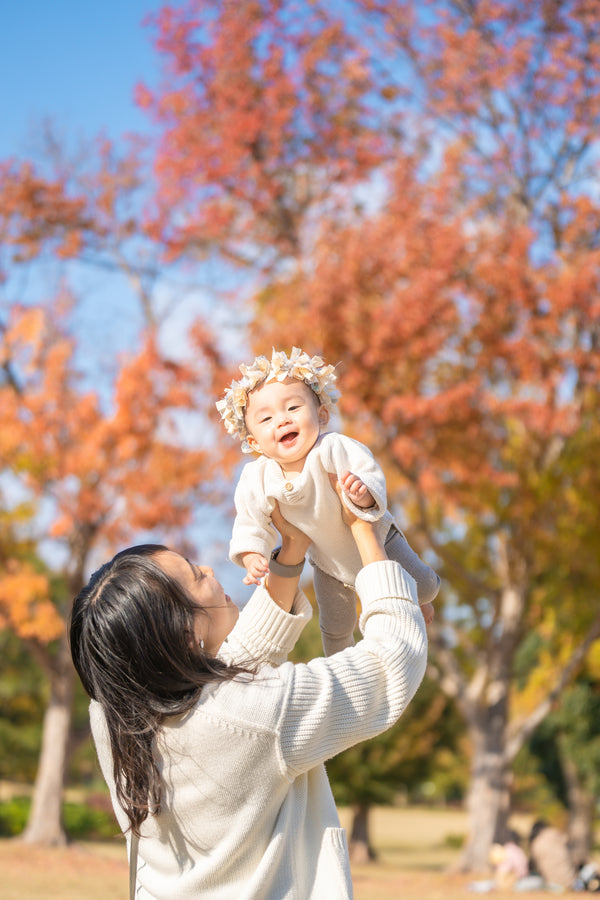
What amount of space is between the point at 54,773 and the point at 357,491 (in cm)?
1464

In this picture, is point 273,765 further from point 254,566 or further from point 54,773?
point 54,773

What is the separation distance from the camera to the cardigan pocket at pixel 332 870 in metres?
1.82

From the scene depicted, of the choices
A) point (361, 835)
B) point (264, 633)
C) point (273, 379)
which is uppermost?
point (273, 379)

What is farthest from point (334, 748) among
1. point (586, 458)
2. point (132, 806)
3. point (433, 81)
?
point (433, 81)

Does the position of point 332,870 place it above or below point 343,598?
below

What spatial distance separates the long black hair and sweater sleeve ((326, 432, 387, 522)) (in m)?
0.57

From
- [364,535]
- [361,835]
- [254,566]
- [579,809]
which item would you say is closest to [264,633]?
[254,566]

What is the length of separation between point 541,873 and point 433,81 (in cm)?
1136

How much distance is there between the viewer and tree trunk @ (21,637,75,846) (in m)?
15.2

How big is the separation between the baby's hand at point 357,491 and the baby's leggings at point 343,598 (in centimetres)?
34

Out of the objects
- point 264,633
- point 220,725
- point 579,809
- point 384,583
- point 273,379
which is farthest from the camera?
point 579,809

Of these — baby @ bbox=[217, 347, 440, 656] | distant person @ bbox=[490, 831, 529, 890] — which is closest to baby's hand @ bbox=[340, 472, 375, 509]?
baby @ bbox=[217, 347, 440, 656]

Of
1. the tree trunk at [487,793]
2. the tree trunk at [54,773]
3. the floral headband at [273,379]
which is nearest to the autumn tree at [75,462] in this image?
the tree trunk at [54,773]

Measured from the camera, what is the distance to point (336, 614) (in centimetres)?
257
